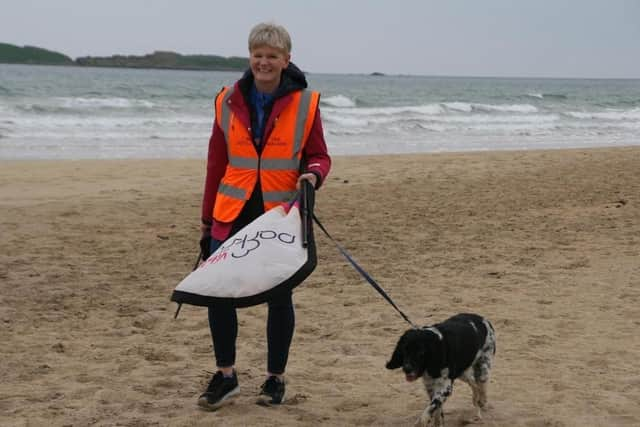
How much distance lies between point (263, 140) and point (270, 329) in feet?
2.99

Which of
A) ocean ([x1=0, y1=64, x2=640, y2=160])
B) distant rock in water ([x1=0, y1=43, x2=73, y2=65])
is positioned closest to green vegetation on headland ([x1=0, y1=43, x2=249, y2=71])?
distant rock in water ([x1=0, y1=43, x2=73, y2=65])

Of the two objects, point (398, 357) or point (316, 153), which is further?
point (316, 153)

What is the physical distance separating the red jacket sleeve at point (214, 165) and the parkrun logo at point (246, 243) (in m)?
0.36

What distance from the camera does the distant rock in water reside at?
10069 centimetres

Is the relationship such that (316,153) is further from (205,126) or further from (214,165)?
(205,126)

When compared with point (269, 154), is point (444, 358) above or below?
below

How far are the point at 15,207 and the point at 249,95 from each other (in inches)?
269

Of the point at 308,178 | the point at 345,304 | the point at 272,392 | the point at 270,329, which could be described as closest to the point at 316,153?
the point at 308,178

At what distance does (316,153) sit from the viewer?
400 cm

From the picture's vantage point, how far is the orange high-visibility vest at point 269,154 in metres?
3.89

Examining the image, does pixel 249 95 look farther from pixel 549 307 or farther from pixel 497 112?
pixel 497 112

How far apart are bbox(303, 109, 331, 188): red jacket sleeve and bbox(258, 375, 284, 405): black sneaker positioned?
1.01 meters

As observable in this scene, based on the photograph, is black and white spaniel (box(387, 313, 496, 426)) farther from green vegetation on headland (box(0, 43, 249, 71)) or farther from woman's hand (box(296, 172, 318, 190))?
green vegetation on headland (box(0, 43, 249, 71))

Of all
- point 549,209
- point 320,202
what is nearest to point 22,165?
point 320,202
